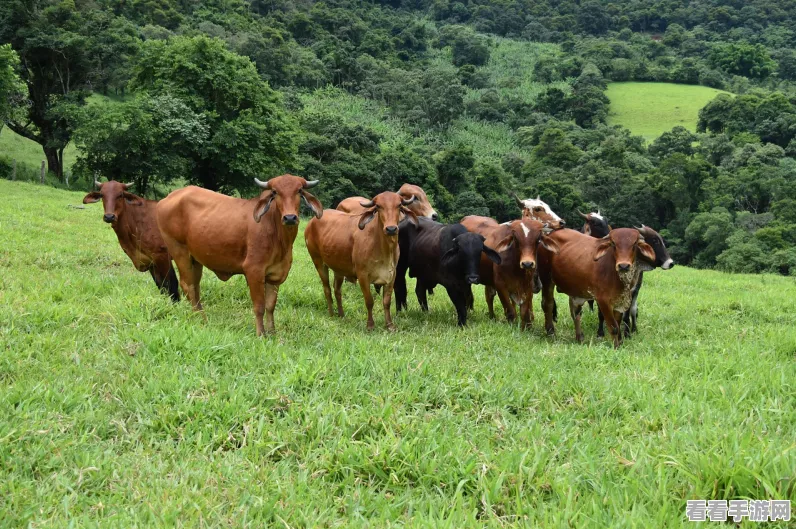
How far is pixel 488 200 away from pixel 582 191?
9492 millimetres

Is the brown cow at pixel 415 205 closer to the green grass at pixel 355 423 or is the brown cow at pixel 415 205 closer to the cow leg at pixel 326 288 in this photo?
the cow leg at pixel 326 288

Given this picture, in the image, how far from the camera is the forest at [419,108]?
94.8ft

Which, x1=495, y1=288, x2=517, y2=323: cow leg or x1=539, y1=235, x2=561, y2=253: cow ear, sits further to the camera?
x1=495, y1=288, x2=517, y2=323: cow leg

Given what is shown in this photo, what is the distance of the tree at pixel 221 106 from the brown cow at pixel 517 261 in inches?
854

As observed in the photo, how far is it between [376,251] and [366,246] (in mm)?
160

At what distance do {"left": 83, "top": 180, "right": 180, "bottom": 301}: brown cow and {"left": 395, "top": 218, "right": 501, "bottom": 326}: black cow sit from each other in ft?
11.5

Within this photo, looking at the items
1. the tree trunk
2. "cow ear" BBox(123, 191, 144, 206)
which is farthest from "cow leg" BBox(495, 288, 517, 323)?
the tree trunk

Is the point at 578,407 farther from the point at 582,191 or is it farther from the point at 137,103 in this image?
the point at 582,191

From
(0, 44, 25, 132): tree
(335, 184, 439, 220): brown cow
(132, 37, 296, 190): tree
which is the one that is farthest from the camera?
(132, 37, 296, 190): tree

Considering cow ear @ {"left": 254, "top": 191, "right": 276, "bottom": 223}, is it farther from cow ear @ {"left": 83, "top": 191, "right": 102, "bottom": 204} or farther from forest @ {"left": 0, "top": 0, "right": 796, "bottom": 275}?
forest @ {"left": 0, "top": 0, "right": 796, "bottom": 275}

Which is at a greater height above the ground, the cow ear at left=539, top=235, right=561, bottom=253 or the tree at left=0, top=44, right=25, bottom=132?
the tree at left=0, top=44, right=25, bottom=132

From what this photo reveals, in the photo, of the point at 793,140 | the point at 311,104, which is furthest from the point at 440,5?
the point at 793,140

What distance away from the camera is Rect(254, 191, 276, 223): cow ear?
20.4 feet

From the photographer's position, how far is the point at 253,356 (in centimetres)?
519
